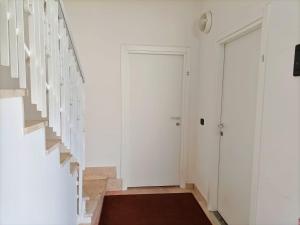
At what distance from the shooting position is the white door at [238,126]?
1943 mm

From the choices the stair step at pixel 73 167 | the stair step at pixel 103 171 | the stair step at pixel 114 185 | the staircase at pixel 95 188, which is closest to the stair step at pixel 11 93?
the stair step at pixel 73 167

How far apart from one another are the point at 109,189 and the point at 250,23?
8.79 ft

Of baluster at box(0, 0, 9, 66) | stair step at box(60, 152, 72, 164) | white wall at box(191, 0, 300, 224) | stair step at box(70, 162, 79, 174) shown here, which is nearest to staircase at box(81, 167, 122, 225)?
stair step at box(70, 162, 79, 174)

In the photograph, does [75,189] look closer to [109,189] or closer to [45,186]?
[45,186]

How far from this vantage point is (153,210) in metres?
2.65

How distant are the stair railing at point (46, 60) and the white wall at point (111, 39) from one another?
1.11m

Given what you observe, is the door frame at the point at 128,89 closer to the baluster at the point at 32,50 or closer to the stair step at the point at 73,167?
the stair step at the point at 73,167

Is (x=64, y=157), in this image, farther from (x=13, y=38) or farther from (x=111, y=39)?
(x=111, y=39)

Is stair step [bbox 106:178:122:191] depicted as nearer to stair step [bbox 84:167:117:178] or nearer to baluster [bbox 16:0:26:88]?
stair step [bbox 84:167:117:178]

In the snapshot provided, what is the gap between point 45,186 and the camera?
1.18 metres

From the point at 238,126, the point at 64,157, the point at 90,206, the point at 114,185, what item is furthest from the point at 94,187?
the point at 238,126

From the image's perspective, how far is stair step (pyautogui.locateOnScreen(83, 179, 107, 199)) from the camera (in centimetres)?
250

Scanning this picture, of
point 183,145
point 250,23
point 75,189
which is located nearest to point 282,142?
point 250,23

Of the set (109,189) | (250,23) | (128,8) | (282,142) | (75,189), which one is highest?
(128,8)
